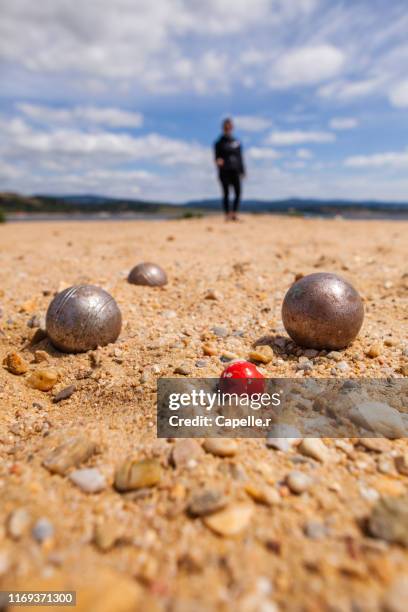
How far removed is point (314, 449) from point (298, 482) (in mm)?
336

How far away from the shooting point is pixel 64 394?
3455mm

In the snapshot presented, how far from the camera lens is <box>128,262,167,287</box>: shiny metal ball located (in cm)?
603

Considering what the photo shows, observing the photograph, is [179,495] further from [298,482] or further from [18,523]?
[18,523]

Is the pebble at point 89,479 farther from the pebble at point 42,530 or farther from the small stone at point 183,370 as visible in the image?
the small stone at point 183,370

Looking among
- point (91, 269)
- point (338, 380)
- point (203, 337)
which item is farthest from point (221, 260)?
point (338, 380)

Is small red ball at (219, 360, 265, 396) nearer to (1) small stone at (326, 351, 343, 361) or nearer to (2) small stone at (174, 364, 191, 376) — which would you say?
(2) small stone at (174, 364, 191, 376)

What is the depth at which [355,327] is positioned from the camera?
371cm

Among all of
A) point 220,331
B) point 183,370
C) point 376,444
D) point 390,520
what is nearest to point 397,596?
point 390,520

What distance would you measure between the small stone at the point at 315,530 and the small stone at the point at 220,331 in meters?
2.49

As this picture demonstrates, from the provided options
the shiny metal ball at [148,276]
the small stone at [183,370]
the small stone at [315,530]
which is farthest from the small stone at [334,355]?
the shiny metal ball at [148,276]

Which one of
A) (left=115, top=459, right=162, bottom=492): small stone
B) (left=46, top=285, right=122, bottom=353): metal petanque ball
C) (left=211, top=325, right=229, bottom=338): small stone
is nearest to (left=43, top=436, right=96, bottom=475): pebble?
(left=115, top=459, right=162, bottom=492): small stone

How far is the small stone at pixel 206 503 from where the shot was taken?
1.99 m

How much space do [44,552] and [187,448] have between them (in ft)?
3.02

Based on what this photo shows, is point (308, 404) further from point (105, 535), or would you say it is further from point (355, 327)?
point (105, 535)
